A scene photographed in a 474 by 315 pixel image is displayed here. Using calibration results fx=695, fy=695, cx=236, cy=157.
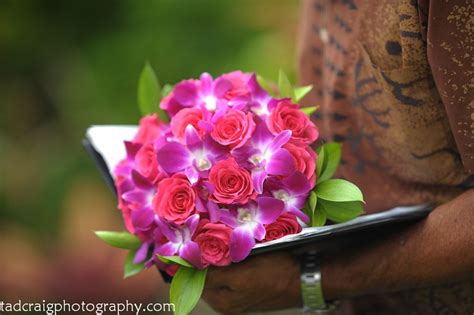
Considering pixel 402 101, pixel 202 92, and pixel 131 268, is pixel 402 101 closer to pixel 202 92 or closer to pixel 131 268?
pixel 202 92

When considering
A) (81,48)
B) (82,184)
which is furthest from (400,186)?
(81,48)

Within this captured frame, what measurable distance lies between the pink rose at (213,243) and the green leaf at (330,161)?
0.18 m

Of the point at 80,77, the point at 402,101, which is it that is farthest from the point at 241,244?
the point at 80,77

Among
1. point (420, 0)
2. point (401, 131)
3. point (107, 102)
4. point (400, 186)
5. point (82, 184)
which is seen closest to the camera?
point (420, 0)

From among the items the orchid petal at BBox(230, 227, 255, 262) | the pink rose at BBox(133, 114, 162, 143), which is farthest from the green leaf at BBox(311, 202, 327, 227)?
the pink rose at BBox(133, 114, 162, 143)

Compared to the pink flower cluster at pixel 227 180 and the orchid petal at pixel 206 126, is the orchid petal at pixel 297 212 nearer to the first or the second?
the pink flower cluster at pixel 227 180

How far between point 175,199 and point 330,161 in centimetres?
26

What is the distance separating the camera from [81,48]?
368cm

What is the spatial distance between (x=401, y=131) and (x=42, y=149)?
2.63m

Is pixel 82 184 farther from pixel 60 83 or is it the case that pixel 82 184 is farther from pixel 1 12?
pixel 1 12

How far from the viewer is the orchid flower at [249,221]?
104cm

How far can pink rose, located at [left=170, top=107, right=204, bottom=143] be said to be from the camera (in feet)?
3.61

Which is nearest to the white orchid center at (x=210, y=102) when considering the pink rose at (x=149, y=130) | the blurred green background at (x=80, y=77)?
the pink rose at (x=149, y=130)

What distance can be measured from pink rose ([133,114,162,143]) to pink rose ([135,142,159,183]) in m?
0.03
